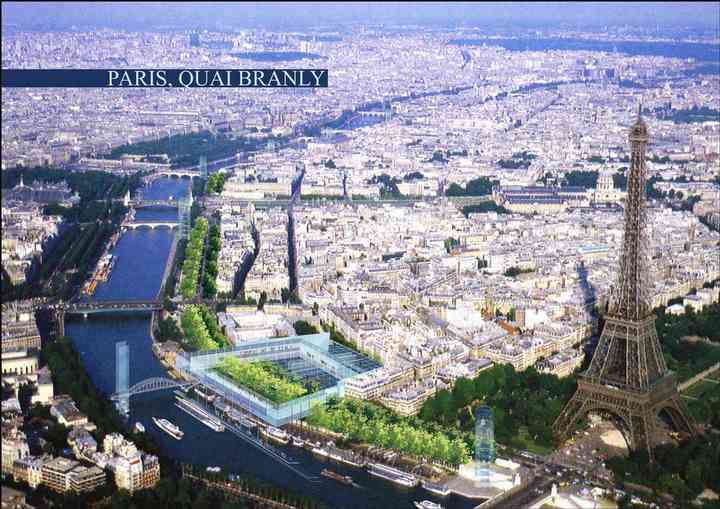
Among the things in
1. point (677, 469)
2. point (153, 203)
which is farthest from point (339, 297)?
point (153, 203)

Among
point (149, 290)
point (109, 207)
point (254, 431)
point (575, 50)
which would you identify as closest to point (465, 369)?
point (254, 431)

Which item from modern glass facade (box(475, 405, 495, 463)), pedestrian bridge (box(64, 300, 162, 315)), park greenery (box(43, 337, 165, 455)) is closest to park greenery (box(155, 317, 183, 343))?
pedestrian bridge (box(64, 300, 162, 315))

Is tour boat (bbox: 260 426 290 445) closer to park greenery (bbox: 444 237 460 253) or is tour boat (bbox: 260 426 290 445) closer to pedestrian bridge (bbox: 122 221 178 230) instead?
park greenery (bbox: 444 237 460 253)

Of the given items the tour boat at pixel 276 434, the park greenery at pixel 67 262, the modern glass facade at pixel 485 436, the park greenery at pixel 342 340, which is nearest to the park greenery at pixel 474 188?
the park greenery at pixel 67 262

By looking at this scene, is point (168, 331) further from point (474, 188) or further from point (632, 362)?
point (474, 188)

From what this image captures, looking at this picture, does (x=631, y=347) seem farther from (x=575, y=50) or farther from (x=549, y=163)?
(x=575, y=50)

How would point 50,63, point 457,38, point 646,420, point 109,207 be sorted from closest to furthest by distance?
point 646,420
point 50,63
point 109,207
point 457,38
